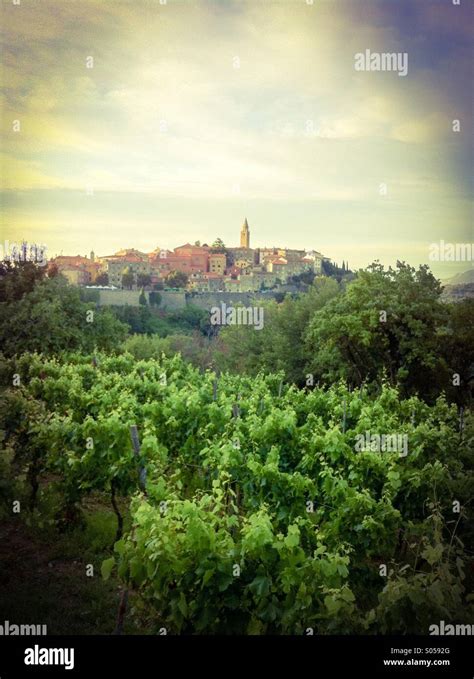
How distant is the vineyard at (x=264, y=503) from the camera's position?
3191 mm

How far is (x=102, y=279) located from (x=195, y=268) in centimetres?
1417

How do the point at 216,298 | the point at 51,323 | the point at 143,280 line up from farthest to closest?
the point at 143,280 < the point at 216,298 < the point at 51,323

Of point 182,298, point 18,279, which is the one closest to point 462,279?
point 18,279

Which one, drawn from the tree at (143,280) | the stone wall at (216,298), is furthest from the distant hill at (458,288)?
the tree at (143,280)

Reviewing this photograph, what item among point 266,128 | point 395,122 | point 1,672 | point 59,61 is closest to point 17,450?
point 1,672

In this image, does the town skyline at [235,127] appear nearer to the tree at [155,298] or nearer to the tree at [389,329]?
the tree at [389,329]

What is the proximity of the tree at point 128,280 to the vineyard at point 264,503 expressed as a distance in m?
42.7

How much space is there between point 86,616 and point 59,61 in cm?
1845

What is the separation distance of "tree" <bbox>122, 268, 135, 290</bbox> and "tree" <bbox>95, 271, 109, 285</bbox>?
163 centimetres

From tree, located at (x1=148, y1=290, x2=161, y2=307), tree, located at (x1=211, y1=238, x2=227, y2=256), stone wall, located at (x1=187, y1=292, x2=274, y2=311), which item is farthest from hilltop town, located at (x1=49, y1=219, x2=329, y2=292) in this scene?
tree, located at (x1=148, y1=290, x2=161, y2=307)

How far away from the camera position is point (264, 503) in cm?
452

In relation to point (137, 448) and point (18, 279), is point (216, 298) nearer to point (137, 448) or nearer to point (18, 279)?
point (18, 279)

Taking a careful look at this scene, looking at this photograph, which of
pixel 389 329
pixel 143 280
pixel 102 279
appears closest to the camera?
pixel 389 329

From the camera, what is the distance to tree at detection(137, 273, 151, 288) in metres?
53.3
